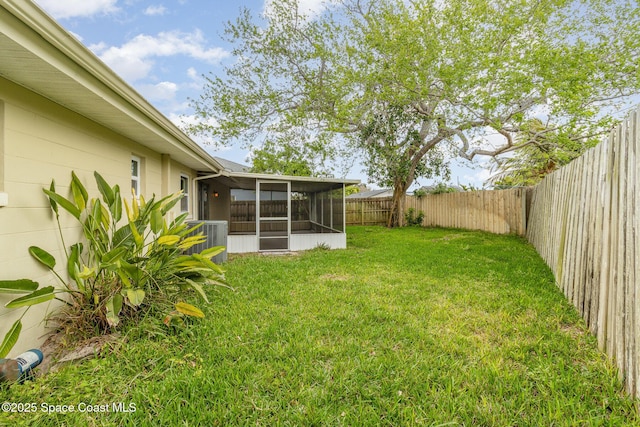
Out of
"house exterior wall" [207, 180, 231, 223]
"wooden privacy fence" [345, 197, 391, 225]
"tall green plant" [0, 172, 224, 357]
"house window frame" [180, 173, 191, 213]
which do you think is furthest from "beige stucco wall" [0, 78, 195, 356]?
"wooden privacy fence" [345, 197, 391, 225]

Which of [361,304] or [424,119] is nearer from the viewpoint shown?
[361,304]

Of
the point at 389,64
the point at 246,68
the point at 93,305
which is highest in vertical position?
the point at 246,68

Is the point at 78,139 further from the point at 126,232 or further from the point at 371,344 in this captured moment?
the point at 371,344

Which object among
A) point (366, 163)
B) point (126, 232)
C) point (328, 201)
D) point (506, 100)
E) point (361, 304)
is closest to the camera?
point (126, 232)

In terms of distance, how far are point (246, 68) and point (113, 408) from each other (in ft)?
46.2

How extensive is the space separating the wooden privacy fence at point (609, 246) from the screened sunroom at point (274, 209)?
6.00 meters

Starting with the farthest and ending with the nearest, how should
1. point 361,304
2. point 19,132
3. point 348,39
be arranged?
1. point 348,39
2. point 361,304
3. point 19,132

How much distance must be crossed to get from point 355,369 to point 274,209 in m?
10.6

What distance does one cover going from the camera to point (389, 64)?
11.1m

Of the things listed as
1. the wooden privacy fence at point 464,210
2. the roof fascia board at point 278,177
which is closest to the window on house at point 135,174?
the roof fascia board at point 278,177

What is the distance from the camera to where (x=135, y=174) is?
5.20m

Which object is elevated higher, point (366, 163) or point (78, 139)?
point (366, 163)

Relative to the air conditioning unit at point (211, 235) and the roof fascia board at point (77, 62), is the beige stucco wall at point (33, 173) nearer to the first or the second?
the roof fascia board at point (77, 62)

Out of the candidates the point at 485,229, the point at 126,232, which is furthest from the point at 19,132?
the point at 485,229
